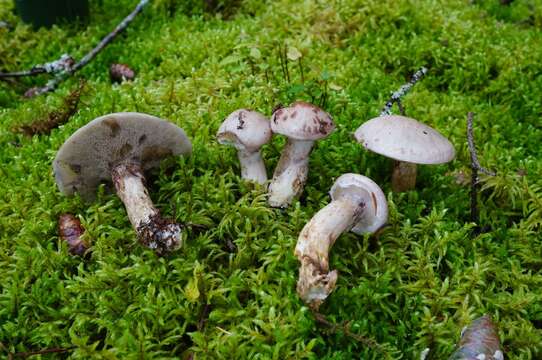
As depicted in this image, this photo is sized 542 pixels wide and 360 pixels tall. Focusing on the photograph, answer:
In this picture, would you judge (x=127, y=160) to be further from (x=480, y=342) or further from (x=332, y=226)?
(x=480, y=342)

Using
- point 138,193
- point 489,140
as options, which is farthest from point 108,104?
point 489,140

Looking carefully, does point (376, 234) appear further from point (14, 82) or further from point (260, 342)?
point (14, 82)

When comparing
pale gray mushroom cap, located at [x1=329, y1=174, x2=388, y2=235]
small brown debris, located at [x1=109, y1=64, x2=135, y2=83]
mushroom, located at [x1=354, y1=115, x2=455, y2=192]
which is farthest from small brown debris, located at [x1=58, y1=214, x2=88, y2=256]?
small brown debris, located at [x1=109, y1=64, x2=135, y2=83]

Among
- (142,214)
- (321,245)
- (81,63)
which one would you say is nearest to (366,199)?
(321,245)

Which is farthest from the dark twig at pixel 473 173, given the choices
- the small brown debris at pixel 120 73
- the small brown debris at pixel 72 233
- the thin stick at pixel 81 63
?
the thin stick at pixel 81 63

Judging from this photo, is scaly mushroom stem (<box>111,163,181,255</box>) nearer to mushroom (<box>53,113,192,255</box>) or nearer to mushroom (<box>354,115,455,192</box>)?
mushroom (<box>53,113,192,255</box>)

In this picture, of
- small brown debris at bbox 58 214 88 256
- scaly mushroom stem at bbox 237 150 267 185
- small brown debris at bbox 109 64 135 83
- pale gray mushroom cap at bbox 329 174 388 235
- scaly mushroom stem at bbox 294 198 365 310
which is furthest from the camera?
small brown debris at bbox 109 64 135 83
